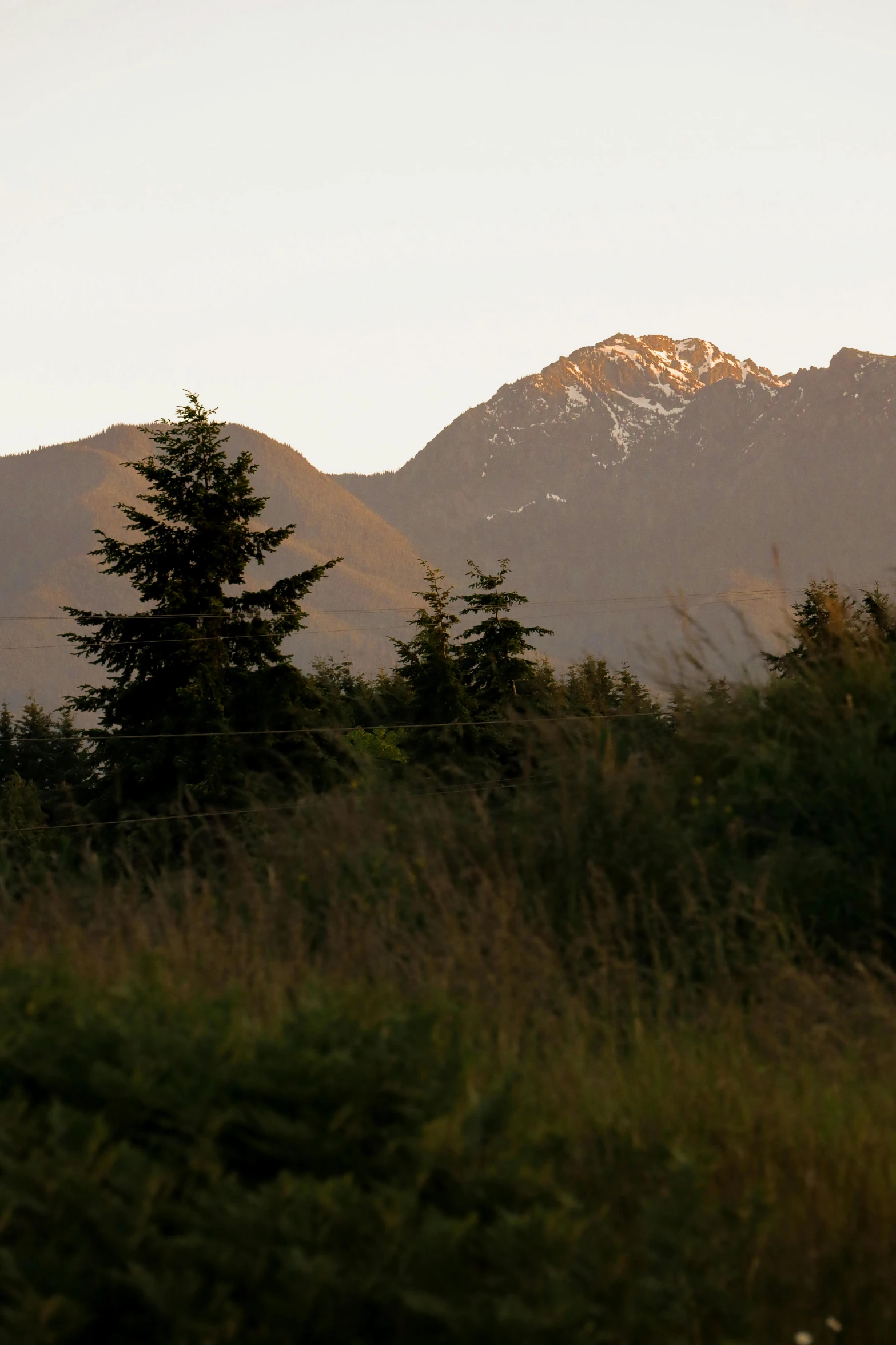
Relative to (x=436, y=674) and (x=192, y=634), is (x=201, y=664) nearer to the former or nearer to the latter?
(x=192, y=634)

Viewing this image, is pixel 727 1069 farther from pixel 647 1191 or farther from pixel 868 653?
pixel 868 653

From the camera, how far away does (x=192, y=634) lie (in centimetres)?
3584

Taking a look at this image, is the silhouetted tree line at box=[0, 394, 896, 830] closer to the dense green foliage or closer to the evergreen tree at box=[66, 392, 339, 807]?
the evergreen tree at box=[66, 392, 339, 807]

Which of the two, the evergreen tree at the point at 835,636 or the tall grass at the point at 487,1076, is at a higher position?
the evergreen tree at the point at 835,636

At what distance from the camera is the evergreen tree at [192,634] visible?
33.8 m

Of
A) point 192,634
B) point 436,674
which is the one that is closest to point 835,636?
point 192,634

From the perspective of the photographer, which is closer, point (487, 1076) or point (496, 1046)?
point (487, 1076)

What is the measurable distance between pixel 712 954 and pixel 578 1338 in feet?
8.24

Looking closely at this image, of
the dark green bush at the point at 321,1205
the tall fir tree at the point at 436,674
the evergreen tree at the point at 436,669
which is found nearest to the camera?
the dark green bush at the point at 321,1205

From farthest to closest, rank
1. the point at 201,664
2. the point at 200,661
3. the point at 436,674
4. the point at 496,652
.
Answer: the point at 496,652 < the point at 436,674 < the point at 200,661 < the point at 201,664

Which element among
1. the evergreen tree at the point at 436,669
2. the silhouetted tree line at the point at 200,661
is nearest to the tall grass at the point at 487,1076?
the silhouetted tree line at the point at 200,661

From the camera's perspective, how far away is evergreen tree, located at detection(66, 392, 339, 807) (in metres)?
33.8

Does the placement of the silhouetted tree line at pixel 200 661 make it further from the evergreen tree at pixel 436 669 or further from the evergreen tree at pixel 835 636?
the evergreen tree at pixel 835 636

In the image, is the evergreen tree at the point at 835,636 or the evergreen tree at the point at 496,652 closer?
the evergreen tree at the point at 835,636
